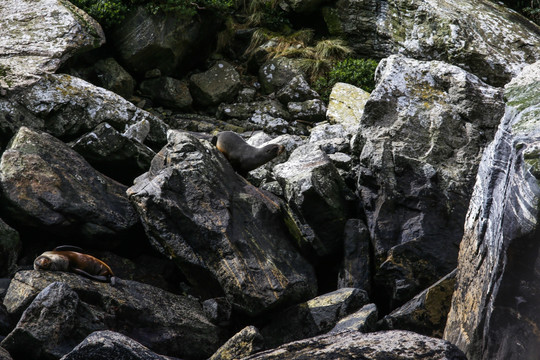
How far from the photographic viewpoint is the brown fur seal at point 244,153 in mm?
9359

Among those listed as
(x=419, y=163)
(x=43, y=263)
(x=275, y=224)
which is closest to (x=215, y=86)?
(x=275, y=224)

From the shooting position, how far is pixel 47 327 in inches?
223

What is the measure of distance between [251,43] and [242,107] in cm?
219

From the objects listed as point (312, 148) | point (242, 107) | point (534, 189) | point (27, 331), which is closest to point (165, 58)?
point (242, 107)

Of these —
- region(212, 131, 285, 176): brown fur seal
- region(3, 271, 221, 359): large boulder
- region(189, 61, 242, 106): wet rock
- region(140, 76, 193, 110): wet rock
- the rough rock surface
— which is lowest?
region(3, 271, 221, 359): large boulder

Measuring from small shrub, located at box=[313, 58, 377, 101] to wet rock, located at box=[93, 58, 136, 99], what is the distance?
13.2ft

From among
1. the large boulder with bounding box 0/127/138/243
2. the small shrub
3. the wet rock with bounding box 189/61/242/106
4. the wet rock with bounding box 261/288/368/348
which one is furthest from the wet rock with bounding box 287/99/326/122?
the wet rock with bounding box 261/288/368/348

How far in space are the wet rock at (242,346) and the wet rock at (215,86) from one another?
25.0 ft

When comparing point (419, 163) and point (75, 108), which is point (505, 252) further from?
point (75, 108)

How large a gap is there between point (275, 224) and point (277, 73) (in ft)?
20.6

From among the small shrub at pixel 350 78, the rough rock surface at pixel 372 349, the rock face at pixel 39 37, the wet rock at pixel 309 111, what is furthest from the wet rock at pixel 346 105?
the rough rock surface at pixel 372 349

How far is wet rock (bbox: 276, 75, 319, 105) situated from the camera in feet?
42.2

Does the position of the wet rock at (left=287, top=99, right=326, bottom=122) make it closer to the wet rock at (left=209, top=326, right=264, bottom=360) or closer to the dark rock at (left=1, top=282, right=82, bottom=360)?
the wet rock at (left=209, top=326, right=264, bottom=360)

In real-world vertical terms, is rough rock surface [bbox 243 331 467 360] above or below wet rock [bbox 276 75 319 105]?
below
